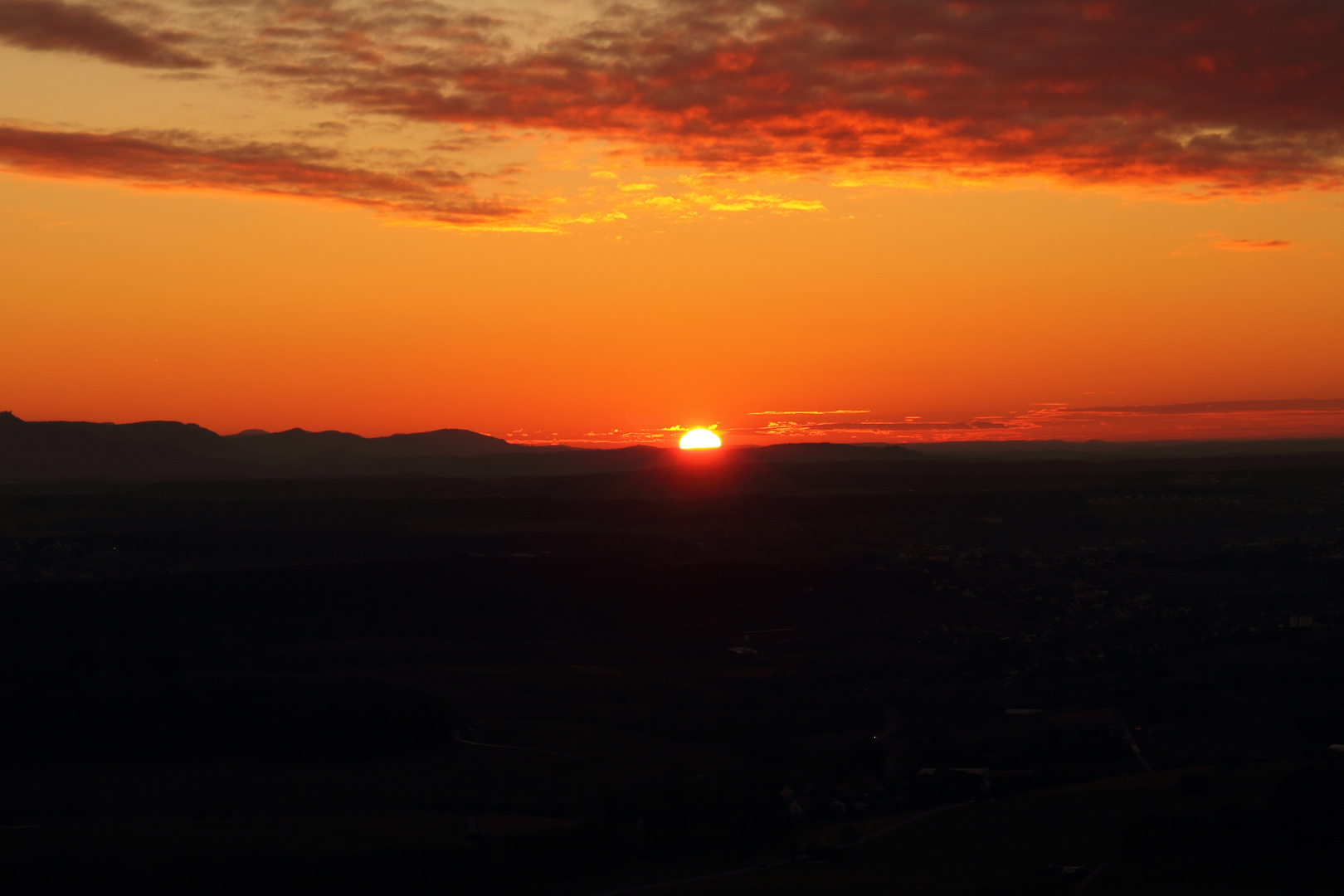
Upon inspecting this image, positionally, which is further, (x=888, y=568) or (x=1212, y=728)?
(x=888, y=568)

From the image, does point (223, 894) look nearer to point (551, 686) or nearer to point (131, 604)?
point (551, 686)

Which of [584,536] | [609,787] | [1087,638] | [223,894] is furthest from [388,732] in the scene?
[584,536]

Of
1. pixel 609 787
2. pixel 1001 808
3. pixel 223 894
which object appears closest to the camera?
pixel 223 894

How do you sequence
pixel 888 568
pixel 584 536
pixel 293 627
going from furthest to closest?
pixel 584 536 < pixel 888 568 < pixel 293 627

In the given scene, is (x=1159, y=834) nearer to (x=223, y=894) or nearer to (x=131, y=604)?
(x=223, y=894)

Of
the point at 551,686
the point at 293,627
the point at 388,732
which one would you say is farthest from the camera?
the point at 293,627

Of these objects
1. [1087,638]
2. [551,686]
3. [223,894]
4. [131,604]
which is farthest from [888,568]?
[223,894]
